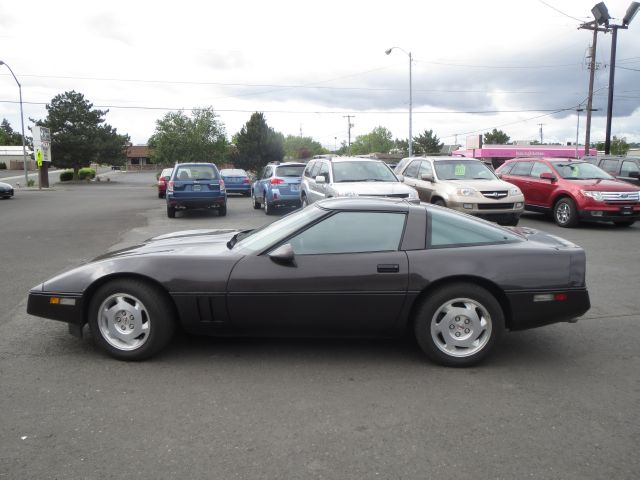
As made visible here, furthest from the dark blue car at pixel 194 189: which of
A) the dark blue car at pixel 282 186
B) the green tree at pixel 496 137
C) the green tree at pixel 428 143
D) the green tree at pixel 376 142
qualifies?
the green tree at pixel 376 142

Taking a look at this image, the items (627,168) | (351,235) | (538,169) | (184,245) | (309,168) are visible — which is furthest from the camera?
(627,168)

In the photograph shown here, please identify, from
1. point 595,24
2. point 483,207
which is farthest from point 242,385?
point 595,24

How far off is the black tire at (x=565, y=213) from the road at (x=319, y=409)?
319 inches

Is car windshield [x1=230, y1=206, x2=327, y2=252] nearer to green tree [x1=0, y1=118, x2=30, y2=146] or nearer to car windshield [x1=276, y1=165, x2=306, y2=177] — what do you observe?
car windshield [x1=276, y1=165, x2=306, y2=177]

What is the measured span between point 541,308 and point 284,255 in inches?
79.0

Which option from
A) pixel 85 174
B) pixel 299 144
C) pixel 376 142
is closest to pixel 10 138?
pixel 299 144

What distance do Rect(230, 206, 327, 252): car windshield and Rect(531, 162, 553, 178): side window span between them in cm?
1111

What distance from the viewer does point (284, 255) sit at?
4.14 metres

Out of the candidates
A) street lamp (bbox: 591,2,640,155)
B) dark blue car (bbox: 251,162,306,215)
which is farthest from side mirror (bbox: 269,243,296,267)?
street lamp (bbox: 591,2,640,155)

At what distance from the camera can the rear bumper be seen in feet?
13.9

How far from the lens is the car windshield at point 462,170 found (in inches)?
530

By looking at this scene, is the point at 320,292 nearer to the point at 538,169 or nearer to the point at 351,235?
the point at 351,235

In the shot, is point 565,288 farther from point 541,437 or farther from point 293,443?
point 293,443

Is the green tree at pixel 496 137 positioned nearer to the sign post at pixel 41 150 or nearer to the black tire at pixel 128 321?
the sign post at pixel 41 150
